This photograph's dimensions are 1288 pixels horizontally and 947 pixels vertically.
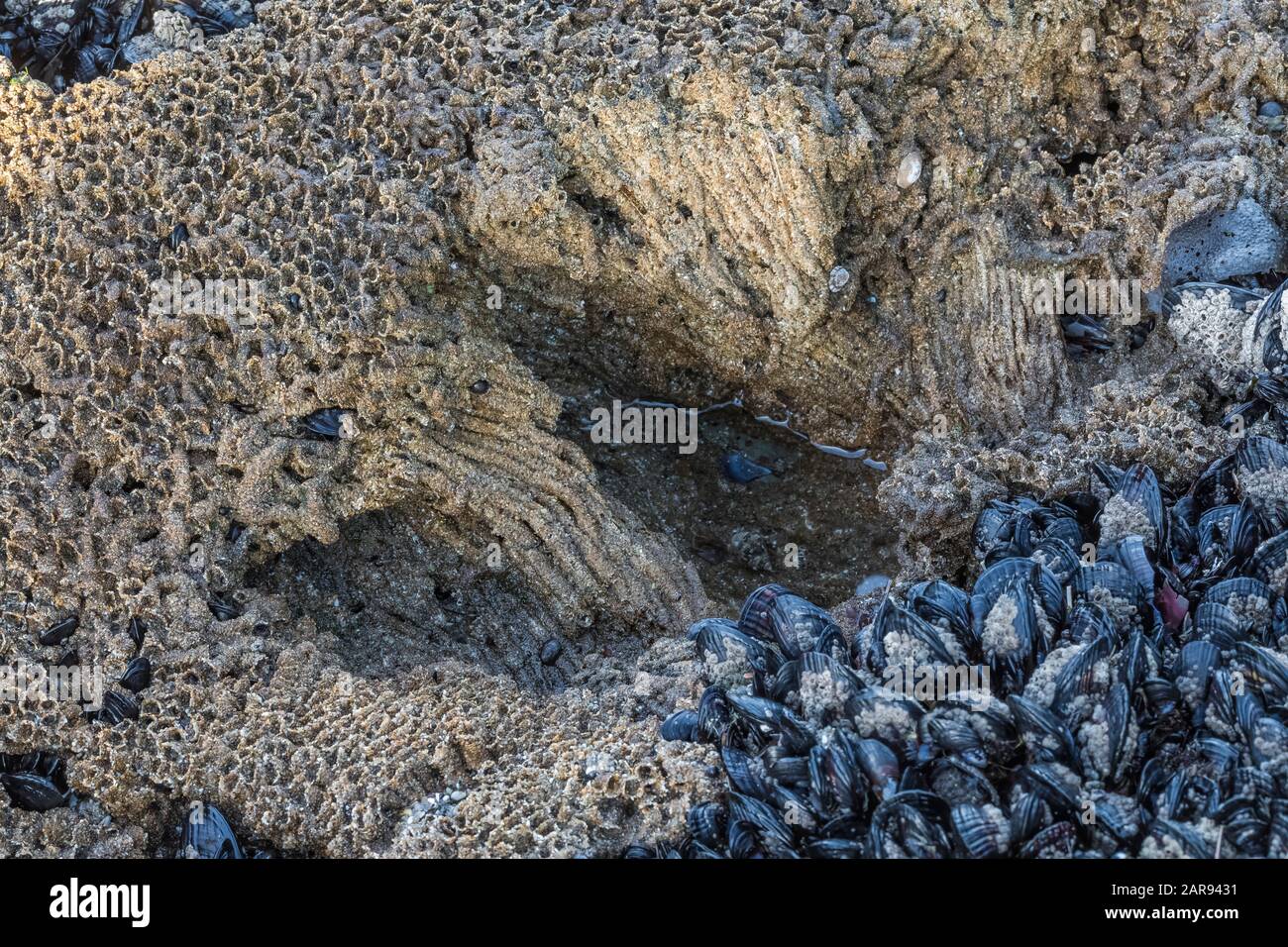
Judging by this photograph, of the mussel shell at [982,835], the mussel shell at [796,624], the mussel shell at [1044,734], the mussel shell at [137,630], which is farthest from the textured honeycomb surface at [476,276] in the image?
the mussel shell at [1044,734]

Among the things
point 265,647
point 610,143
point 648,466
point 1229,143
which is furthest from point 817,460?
point 265,647

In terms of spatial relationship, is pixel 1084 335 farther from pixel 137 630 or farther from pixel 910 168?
pixel 137 630

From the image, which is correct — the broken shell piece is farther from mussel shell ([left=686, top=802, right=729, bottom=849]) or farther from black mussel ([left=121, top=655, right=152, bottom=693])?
black mussel ([left=121, top=655, right=152, bottom=693])

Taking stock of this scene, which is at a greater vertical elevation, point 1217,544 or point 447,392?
point 447,392

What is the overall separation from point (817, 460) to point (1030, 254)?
141 centimetres

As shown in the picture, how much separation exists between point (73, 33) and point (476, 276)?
8.10ft

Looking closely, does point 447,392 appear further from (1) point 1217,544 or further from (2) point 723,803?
(1) point 1217,544

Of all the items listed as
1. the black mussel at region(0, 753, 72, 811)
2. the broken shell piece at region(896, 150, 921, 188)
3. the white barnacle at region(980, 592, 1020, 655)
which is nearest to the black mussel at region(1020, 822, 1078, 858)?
the white barnacle at region(980, 592, 1020, 655)

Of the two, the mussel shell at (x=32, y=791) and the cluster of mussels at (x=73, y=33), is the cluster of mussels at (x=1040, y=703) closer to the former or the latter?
the mussel shell at (x=32, y=791)

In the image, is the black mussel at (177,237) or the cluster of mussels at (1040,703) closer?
the cluster of mussels at (1040,703)

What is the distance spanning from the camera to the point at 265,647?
492 centimetres

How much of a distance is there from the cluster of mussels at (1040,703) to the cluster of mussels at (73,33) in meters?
4.03

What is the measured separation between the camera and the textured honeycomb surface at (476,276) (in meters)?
4.85

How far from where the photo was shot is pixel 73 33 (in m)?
6.16
